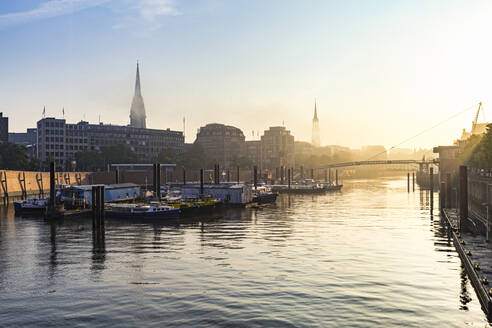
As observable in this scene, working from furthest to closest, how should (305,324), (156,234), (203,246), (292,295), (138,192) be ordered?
(138,192), (156,234), (203,246), (292,295), (305,324)

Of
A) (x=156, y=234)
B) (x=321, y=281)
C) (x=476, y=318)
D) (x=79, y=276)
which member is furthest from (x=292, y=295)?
(x=156, y=234)

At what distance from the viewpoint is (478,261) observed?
120 ft

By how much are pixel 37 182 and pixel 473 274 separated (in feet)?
386

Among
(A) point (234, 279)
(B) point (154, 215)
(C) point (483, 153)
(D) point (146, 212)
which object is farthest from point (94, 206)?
(C) point (483, 153)

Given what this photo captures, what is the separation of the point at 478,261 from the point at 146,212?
5050cm

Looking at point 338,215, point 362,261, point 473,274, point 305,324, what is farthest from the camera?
point 338,215

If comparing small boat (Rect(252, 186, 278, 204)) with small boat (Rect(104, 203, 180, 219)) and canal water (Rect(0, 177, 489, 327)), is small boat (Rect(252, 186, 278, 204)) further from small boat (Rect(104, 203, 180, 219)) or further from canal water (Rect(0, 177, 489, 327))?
canal water (Rect(0, 177, 489, 327))

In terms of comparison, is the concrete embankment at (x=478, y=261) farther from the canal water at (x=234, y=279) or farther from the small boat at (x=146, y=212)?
the small boat at (x=146, y=212)

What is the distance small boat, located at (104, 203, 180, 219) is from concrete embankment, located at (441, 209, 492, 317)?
134 ft

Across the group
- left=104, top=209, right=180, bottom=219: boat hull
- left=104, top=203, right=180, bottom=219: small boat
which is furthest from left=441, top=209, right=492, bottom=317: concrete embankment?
left=104, top=203, right=180, bottom=219: small boat

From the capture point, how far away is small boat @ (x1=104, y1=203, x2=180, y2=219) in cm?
7481

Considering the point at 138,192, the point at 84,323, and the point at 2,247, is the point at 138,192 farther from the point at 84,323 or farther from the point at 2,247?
the point at 84,323

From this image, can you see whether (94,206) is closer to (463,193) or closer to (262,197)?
(463,193)

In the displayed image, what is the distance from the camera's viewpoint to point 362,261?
41.9 meters
